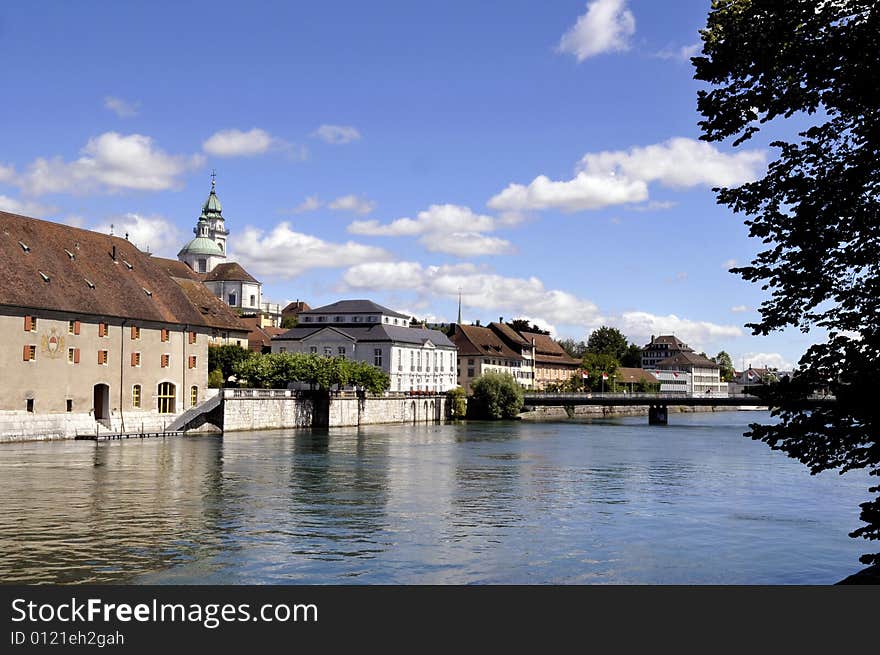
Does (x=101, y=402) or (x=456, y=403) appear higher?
(x=101, y=402)

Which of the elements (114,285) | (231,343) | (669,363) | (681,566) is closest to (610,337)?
(669,363)

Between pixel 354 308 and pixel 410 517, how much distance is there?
77349 millimetres

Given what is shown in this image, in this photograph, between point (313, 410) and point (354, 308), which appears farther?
point (354, 308)

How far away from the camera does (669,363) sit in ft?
610

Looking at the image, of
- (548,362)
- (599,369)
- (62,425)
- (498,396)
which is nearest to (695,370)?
(599,369)

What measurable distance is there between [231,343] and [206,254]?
83.4 meters

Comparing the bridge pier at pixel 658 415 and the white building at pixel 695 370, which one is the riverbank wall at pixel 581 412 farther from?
the white building at pixel 695 370

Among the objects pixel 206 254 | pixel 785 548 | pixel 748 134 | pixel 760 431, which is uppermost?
pixel 206 254

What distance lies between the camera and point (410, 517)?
2644cm

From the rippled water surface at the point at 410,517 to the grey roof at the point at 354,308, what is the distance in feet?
175

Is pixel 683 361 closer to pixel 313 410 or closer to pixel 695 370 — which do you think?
pixel 695 370

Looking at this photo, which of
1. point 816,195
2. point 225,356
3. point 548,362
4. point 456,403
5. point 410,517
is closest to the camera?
point 816,195

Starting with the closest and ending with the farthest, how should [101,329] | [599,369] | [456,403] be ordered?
[101,329]
[456,403]
[599,369]

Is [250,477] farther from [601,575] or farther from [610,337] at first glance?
[610,337]
